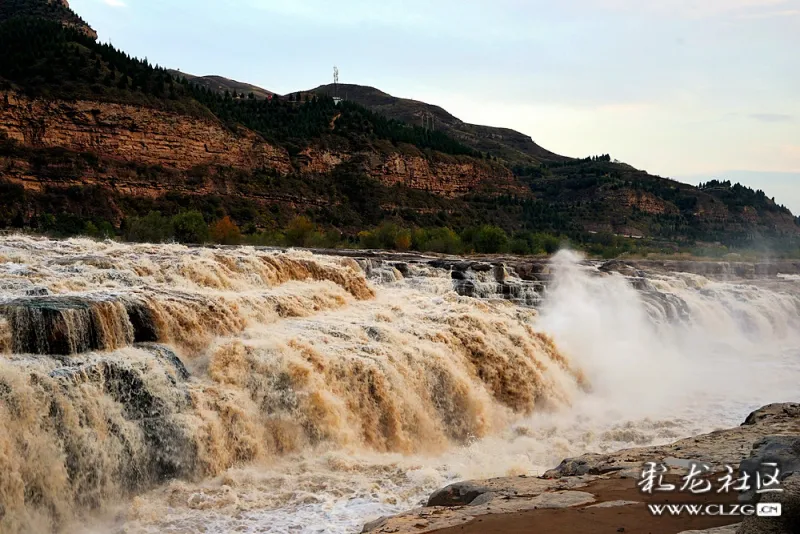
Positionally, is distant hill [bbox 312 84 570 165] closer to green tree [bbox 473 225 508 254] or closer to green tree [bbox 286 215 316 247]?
green tree [bbox 473 225 508 254]

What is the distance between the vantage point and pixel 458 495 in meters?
8.27

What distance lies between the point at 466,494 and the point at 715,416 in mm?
9225

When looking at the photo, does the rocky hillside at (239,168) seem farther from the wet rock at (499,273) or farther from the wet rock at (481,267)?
the wet rock at (499,273)

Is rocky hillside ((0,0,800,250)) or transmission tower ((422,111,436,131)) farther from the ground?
transmission tower ((422,111,436,131))

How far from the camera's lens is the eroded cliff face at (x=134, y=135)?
42.2m

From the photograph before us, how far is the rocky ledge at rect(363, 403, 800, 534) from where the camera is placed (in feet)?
21.9

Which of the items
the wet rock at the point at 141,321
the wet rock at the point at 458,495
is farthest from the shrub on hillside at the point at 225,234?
the wet rock at the point at 458,495

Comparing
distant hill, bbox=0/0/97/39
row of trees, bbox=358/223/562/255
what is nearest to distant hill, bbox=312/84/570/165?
distant hill, bbox=0/0/97/39

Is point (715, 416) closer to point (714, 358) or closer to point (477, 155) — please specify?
point (714, 358)

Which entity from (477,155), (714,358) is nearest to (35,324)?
(714,358)

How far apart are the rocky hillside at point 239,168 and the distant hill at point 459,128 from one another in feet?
161

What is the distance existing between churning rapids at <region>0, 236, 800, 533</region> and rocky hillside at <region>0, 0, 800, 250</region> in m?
23.3

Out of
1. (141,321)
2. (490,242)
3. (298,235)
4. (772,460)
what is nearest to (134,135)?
(298,235)

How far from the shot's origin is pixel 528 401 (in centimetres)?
1520
